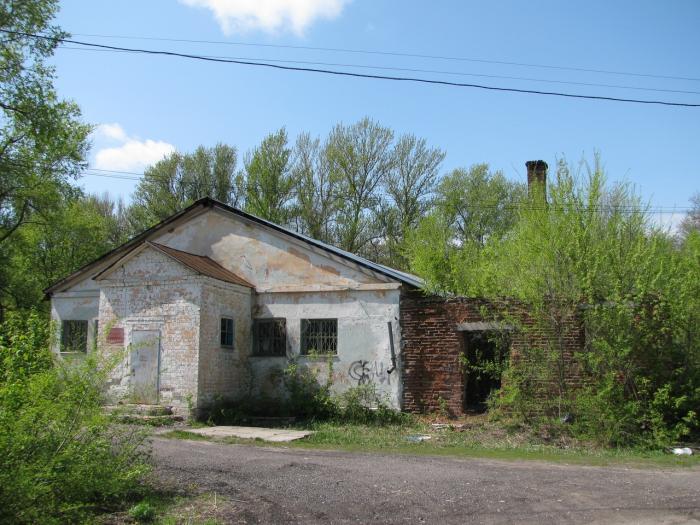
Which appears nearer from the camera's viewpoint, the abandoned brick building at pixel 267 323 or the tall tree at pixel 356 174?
the abandoned brick building at pixel 267 323

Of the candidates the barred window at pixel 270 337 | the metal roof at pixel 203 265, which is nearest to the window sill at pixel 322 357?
the barred window at pixel 270 337

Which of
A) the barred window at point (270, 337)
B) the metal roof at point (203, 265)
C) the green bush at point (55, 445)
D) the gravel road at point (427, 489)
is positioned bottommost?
the gravel road at point (427, 489)

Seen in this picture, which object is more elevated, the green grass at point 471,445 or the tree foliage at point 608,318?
the tree foliage at point 608,318

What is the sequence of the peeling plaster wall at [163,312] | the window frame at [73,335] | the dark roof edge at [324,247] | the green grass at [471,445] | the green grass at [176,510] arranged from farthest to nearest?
the window frame at [73,335], the dark roof edge at [324,247], the peeling plaster wall at [163,312], the green grass at [471,445], the green grass at [176,510]

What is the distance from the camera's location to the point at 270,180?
3269cm

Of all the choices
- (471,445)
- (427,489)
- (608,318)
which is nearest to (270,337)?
(471,445)

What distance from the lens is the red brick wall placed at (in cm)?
1549

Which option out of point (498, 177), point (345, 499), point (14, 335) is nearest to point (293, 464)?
point (345, 499)

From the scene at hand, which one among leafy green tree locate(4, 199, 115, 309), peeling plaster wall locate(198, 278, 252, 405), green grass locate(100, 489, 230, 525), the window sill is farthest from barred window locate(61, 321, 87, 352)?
green grass locate(100, 489, 230, 525)

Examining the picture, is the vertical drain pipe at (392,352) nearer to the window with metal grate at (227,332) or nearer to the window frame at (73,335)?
the window with metal grate at (227,332)

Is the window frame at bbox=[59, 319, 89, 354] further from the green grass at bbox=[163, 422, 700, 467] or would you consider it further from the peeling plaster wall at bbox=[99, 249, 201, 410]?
the green grass at bbox=[163, 422, 700, 467]

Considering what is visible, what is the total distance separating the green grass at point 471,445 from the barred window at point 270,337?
122 inches

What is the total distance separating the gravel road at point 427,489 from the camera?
6934 millimetres

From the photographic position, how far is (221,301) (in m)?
16.5
